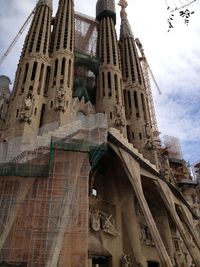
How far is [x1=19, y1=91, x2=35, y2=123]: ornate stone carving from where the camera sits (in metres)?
20.0

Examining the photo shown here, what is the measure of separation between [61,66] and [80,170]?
40.4ft

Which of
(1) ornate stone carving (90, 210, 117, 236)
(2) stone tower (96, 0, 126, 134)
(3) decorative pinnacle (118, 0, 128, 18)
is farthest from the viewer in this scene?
(3) decorative pinnacle (118, 0, 128, 18)

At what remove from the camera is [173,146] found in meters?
50.5

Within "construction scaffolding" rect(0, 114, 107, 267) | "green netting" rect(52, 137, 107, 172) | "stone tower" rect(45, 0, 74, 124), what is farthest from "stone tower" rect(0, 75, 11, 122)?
"construction scaffolding" rect(0, 114, 107, 267)

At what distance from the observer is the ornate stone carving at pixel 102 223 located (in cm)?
1720

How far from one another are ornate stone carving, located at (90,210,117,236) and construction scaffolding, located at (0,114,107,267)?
7.87ft

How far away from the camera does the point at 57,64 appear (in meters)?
25.6

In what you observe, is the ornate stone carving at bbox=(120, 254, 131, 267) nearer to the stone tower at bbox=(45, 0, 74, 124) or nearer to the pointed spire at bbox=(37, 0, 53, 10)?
the stone tower at bbox=(45, 0, 74, 124)

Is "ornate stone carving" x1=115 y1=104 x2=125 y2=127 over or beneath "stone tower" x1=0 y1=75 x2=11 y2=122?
beneath

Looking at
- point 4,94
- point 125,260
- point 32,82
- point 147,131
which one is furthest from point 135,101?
point 4,94

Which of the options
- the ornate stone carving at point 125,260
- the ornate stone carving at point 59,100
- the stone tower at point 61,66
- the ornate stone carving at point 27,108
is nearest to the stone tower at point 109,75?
the stone tower at point 61,66

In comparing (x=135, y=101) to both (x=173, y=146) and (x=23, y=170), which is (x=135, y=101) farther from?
(x=173, y=146)

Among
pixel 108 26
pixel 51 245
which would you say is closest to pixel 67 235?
pixel 51 245

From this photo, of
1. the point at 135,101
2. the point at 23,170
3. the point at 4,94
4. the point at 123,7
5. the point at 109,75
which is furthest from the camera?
the point at 123,7
